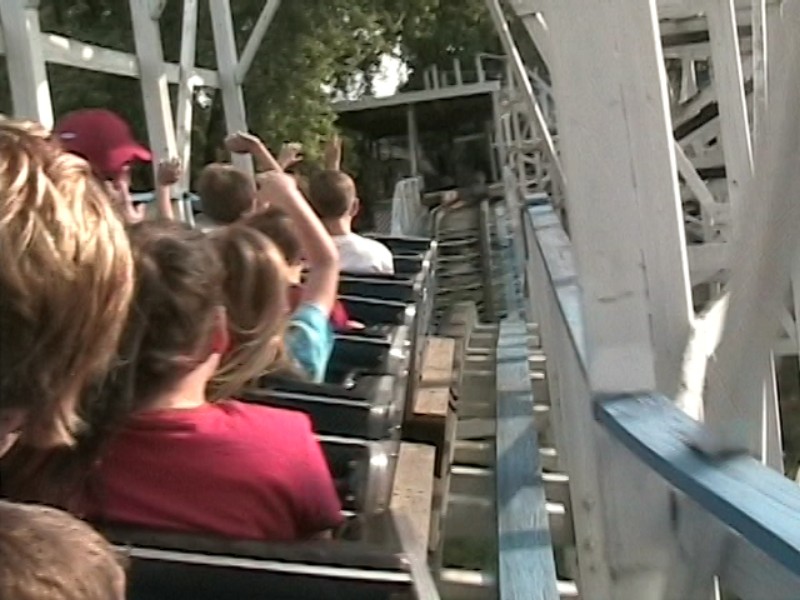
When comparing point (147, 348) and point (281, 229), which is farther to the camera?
point (281, 229)

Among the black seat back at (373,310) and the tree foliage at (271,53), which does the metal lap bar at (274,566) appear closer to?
the black seat back at (373,310)

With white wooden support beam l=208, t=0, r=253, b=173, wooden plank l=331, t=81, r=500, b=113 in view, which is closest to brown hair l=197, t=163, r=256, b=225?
white wooden support beam l=208, t=0, r=253, b=173

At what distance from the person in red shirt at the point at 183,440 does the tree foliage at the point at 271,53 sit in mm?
9028

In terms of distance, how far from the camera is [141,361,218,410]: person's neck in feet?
6.61

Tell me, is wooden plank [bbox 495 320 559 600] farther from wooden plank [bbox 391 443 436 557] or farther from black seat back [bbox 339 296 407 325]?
black seat back [bbox 339 296 407 325]

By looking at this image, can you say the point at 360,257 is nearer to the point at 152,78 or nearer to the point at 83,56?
the point at 83,56

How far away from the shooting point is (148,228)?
2018 mm

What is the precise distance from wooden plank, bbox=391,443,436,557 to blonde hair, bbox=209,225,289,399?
1565 mm

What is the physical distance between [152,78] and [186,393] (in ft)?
16.6

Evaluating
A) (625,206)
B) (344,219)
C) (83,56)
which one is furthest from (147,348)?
(83,56)

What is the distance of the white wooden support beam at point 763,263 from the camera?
1678 mm

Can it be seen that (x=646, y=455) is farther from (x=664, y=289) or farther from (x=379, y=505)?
(x=379, y=505)

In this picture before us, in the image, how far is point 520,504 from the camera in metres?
4.29

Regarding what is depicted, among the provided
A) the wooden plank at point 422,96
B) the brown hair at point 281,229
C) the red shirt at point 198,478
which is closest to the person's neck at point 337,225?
the brown hair at point 281,229
